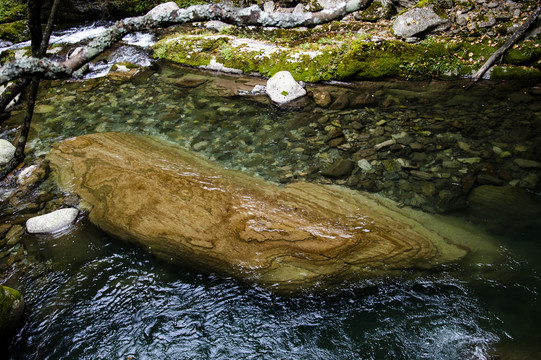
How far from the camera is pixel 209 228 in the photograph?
15.2 ft

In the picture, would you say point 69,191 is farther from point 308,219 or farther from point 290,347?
point 290,347

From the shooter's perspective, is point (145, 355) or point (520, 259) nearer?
point (145, 355)

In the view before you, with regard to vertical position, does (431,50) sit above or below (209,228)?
above

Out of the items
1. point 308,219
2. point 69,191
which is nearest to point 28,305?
point 69,191

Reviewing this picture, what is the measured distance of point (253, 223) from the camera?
4.61 metres

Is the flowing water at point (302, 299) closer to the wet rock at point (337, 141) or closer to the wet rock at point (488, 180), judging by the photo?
the wet rock at point (337, 141)

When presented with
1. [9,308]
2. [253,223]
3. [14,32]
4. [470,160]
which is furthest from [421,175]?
[14,32]

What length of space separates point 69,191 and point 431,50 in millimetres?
9347

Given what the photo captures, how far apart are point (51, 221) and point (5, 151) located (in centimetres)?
314

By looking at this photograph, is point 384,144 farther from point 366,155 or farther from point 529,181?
point 529,181

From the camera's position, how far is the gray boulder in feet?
28.6

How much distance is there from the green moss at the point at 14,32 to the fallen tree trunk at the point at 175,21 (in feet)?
47.8

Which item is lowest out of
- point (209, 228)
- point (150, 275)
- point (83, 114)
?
point (150, 275)

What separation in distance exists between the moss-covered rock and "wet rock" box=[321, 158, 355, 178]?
186 inches
